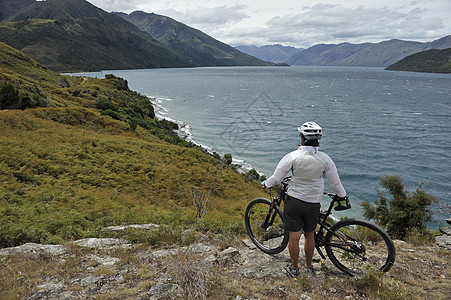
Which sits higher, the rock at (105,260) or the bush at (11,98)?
the bush at (11,98)

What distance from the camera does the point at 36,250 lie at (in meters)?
6.74

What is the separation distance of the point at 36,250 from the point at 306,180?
731cm

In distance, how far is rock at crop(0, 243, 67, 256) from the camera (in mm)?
6598

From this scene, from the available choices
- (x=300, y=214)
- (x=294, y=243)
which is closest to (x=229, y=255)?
(x=294, y=243)

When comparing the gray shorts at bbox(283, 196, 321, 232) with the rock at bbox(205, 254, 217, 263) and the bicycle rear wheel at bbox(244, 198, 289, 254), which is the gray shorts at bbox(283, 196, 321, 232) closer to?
the bicycle rear wheel at bbox(244, 198, 289, 254)

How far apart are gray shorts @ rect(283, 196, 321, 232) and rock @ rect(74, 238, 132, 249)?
16.5ft

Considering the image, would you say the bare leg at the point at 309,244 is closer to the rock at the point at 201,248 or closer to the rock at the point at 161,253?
the rock at the point at 201,248

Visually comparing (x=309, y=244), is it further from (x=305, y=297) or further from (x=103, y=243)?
(x=103, y=243)

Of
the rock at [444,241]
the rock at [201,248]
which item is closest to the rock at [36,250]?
the rock at [201,248]

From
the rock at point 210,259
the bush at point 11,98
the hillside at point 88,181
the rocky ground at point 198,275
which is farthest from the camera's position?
the bush at point 11,98

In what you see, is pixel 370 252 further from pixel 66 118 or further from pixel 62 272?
pixel 66 118

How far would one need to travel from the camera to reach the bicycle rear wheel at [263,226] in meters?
6.73

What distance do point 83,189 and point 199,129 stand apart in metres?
46.9

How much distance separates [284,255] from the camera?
6.38 m
